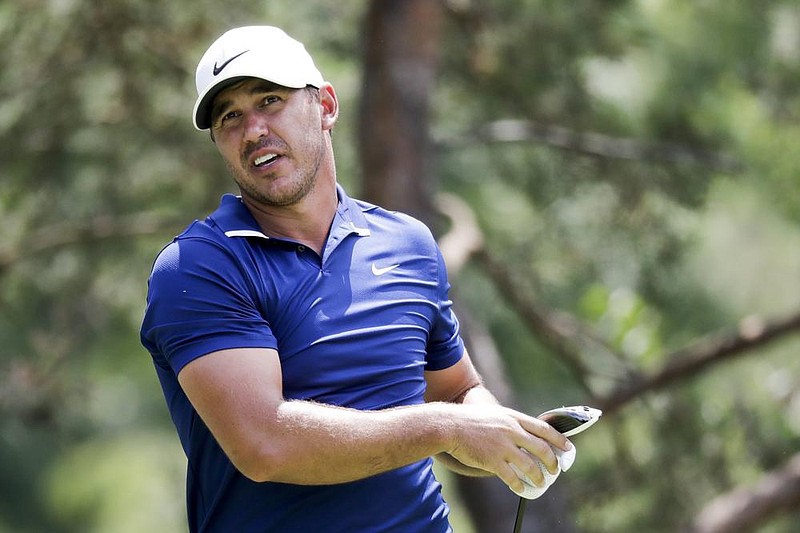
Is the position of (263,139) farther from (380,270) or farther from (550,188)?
(550,188)

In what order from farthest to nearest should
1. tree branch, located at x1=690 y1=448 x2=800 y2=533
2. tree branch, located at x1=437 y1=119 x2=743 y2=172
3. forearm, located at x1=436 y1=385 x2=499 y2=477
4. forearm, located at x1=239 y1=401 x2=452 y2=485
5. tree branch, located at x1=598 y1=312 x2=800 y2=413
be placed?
tree branch, located at x1=437 y1=119 x2=743 y2=172 → tree branch, located at x1=598 y1=312 x2=800 y2=413 → tree branch, located at x1=690 y1=448 x2=800 y2=533 → forearm, located at x1=436 y1=385 x2=499 y2=477 → forearm, located at x1=239 y1=401 x2=452 y2=485

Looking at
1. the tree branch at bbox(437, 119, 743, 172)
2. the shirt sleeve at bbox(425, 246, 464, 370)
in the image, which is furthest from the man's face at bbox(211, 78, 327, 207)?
the tree branch at bbox(437, 119, 743, 172)

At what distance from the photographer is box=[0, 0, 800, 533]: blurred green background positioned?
6473mm

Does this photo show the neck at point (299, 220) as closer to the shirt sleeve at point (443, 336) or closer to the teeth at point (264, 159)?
the teeth at point (264, 159)

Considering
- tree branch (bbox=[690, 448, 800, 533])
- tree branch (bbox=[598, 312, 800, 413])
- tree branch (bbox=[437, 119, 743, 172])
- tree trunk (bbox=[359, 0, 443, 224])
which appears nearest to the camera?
tree trunk (bbox=[359, 0, 443, 224])

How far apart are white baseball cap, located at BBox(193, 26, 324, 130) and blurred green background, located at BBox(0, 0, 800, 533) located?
3.71m

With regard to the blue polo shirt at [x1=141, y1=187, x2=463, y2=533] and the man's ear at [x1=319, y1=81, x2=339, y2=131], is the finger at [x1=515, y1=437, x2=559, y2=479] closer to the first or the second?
the blue polo shirt at [x1=141, y1=187, x2=463, y2=533]

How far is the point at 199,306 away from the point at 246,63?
1.48ft

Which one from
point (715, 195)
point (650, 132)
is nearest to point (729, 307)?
point (715, 195)

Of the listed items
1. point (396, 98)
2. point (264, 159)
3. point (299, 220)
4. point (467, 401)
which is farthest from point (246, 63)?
point (396, 98)

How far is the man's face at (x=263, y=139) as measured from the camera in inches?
86.7

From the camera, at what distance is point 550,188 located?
741 centimetres

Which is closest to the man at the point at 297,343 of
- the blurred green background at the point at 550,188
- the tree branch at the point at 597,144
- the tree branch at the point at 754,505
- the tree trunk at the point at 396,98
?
the tree trunk at the point at 396,98

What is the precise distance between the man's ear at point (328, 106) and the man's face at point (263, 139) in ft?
0.46
